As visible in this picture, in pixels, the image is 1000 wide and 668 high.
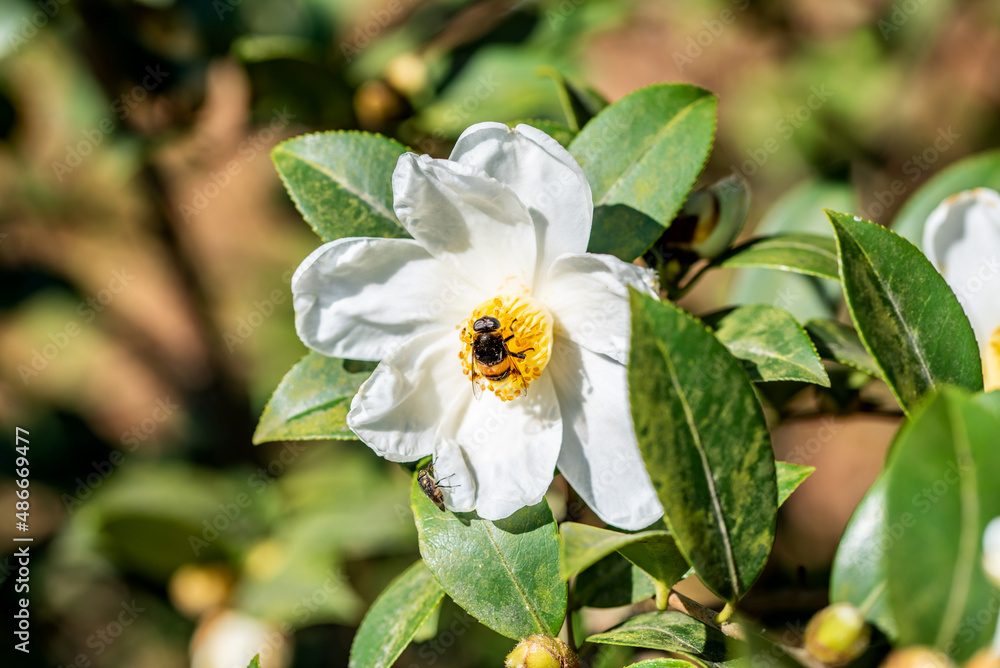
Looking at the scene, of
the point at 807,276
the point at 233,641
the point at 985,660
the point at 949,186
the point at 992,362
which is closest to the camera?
the point at 985,660

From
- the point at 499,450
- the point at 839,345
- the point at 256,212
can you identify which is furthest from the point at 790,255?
the point at 256,212

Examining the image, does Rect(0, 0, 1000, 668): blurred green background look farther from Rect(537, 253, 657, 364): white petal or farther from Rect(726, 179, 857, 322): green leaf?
Rect(537, 253, 657, 364): white petal

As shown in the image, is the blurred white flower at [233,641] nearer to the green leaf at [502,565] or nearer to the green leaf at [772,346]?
the green leaf at [502,565]

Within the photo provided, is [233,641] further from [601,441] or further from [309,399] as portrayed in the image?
[601,441]

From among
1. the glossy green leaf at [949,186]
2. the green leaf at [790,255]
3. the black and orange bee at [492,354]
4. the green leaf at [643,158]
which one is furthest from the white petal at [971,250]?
the black and orange bee at [492,354]

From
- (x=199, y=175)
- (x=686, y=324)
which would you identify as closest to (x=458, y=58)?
(x=686, y=324)

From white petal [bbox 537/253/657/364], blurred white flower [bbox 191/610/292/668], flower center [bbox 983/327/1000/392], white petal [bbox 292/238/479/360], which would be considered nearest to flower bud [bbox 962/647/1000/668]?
white petal [bbox 537/253/657/364]

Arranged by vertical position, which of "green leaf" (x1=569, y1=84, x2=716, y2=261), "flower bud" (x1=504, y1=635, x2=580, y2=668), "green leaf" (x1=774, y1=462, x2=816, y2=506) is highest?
"green leaf" (x1=569, y1=84, x2=716, y2=261)
